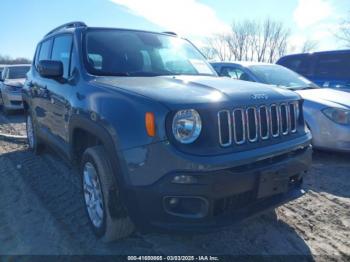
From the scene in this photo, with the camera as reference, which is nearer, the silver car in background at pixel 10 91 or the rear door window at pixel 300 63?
the rear door window at pixel 300 63

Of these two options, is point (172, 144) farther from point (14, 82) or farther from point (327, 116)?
point (14, 82)

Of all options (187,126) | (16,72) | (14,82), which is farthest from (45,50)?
(16,72)

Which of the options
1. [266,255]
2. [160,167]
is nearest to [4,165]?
[160,167]

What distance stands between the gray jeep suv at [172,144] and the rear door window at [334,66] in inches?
211

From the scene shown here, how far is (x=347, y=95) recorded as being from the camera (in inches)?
214

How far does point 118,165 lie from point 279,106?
54.7 inches

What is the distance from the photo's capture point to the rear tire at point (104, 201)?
→ 8.48 feet

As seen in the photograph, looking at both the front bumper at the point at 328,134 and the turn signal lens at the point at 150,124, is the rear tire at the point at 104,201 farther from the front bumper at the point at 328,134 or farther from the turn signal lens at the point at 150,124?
the front bumper at the point at 328,134

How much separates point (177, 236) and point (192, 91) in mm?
1325

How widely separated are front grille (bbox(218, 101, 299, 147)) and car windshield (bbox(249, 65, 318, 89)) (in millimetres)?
3017

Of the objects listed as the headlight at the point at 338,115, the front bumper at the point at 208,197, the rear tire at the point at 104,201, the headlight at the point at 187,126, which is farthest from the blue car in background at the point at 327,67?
the rear tire at the point at 104,201

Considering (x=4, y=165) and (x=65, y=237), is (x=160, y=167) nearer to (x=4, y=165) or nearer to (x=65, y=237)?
(x=65, y=237)

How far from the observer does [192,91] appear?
8.32ft

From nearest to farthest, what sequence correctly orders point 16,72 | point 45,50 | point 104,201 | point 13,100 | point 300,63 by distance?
1. point 104,201
2. point 45,50
3. point 300,63
4. point 13,100
5. point 16,72
